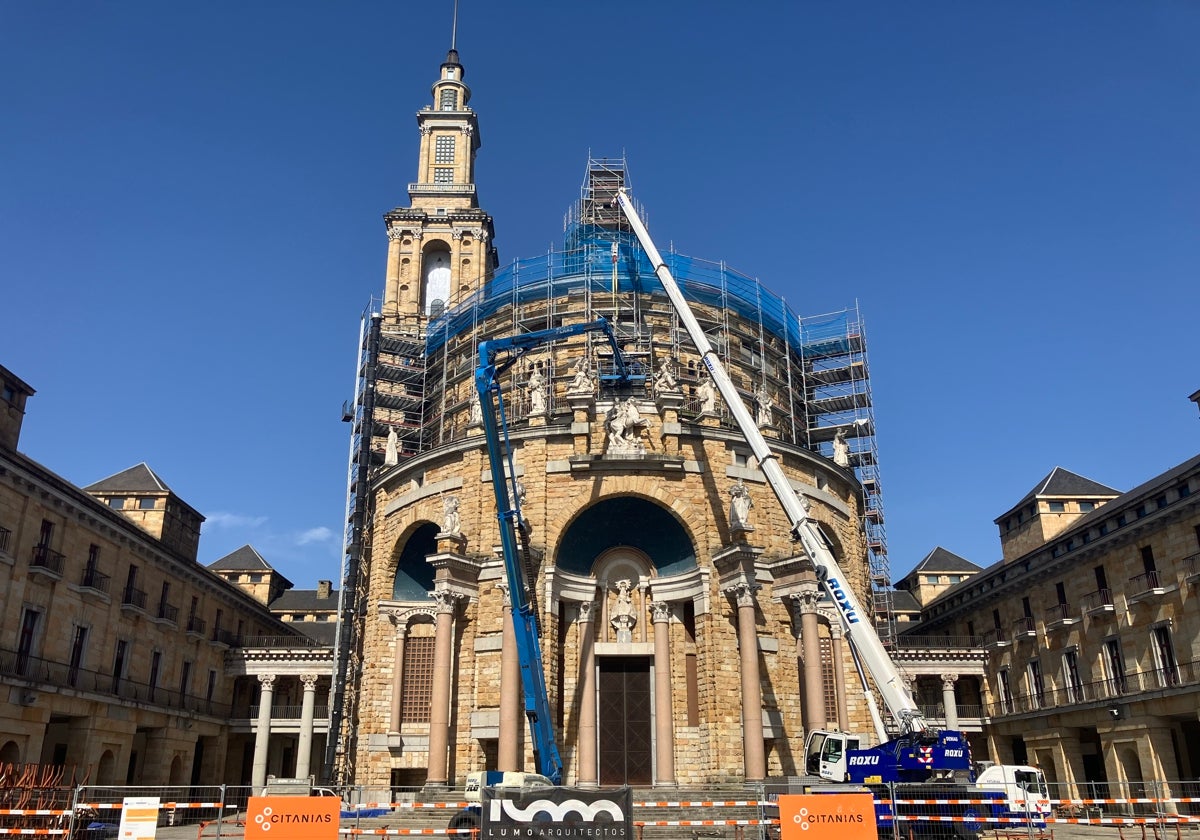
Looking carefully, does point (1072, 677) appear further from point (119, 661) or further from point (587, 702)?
point (119, 661)

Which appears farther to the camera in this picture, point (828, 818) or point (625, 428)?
point (625, 428)

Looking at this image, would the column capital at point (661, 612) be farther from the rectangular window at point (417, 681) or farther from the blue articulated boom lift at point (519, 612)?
the rectangular window at point (417, 681)

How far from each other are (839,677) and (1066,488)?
2830 cm

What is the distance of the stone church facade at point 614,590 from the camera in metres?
30.7

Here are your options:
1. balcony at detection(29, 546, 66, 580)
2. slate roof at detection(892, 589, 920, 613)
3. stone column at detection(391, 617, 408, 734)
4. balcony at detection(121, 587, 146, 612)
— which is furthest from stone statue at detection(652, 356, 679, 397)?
slate roof at detection(892, 589, 920, 613)

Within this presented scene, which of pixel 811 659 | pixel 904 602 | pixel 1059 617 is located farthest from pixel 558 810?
pixel 904 602

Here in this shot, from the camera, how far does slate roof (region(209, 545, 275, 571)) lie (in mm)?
69438

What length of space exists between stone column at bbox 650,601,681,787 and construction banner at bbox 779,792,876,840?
1545 centimetres

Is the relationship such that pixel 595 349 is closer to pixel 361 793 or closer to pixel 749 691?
pixel 749 691

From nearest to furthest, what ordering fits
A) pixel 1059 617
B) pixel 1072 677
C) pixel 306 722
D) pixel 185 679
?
pixel 1072 677
pixel 1059 617
pixel 185 679
pixel 306 722

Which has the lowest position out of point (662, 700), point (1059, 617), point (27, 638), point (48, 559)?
point (662, 700)

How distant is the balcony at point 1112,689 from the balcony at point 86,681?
42655mm

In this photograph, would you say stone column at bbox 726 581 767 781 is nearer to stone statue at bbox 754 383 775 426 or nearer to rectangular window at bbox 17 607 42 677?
stone statue at bbox 754 383 775 426

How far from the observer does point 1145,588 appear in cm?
3719
